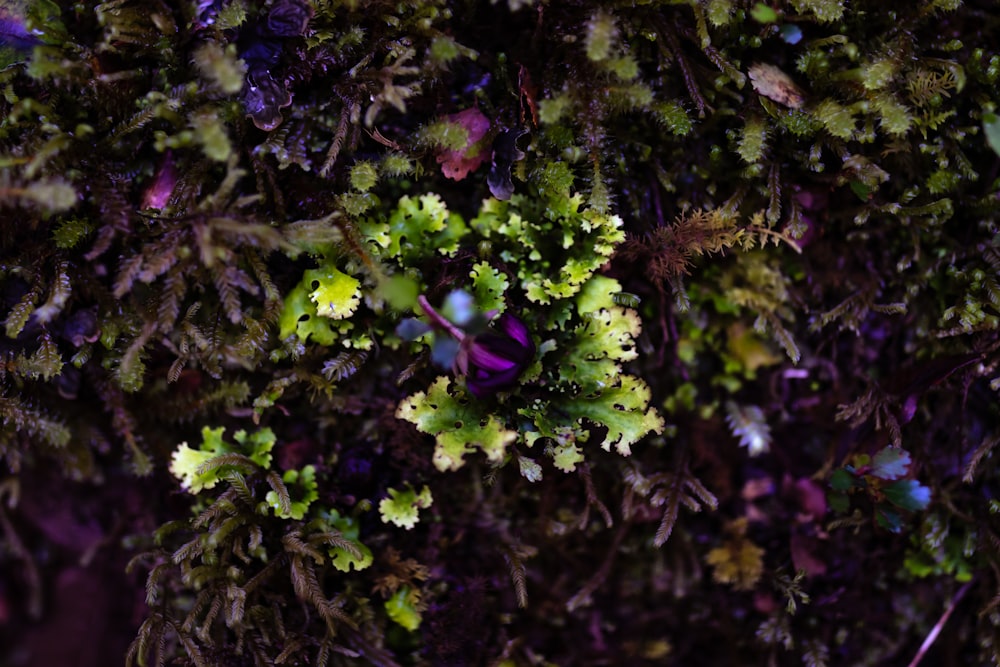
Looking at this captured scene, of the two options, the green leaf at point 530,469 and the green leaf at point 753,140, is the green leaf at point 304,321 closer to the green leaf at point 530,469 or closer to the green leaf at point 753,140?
the green leaf at point 530,469

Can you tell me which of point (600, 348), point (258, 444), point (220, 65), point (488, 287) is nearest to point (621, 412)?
point (600, 348)

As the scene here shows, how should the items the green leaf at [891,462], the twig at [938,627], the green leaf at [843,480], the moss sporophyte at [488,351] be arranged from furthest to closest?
the twig at [938,627], the green leaf at [843,480], the green leaf at [891,462], the moss sporophyte at [488,351]

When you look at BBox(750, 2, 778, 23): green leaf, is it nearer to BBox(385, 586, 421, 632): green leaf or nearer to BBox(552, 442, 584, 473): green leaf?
BBox(552, 442, 584, 473): green leaf

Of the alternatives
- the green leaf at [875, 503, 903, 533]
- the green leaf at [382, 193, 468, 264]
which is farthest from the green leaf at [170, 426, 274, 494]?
the green leaf at [875, 503, 903, 533]

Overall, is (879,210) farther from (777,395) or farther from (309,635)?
(309,635)

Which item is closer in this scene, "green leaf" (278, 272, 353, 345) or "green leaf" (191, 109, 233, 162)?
"green leaf" (191, 109, 233, 162)

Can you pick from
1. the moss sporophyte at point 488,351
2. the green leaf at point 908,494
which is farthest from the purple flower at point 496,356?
the green leaf at point 908,494
